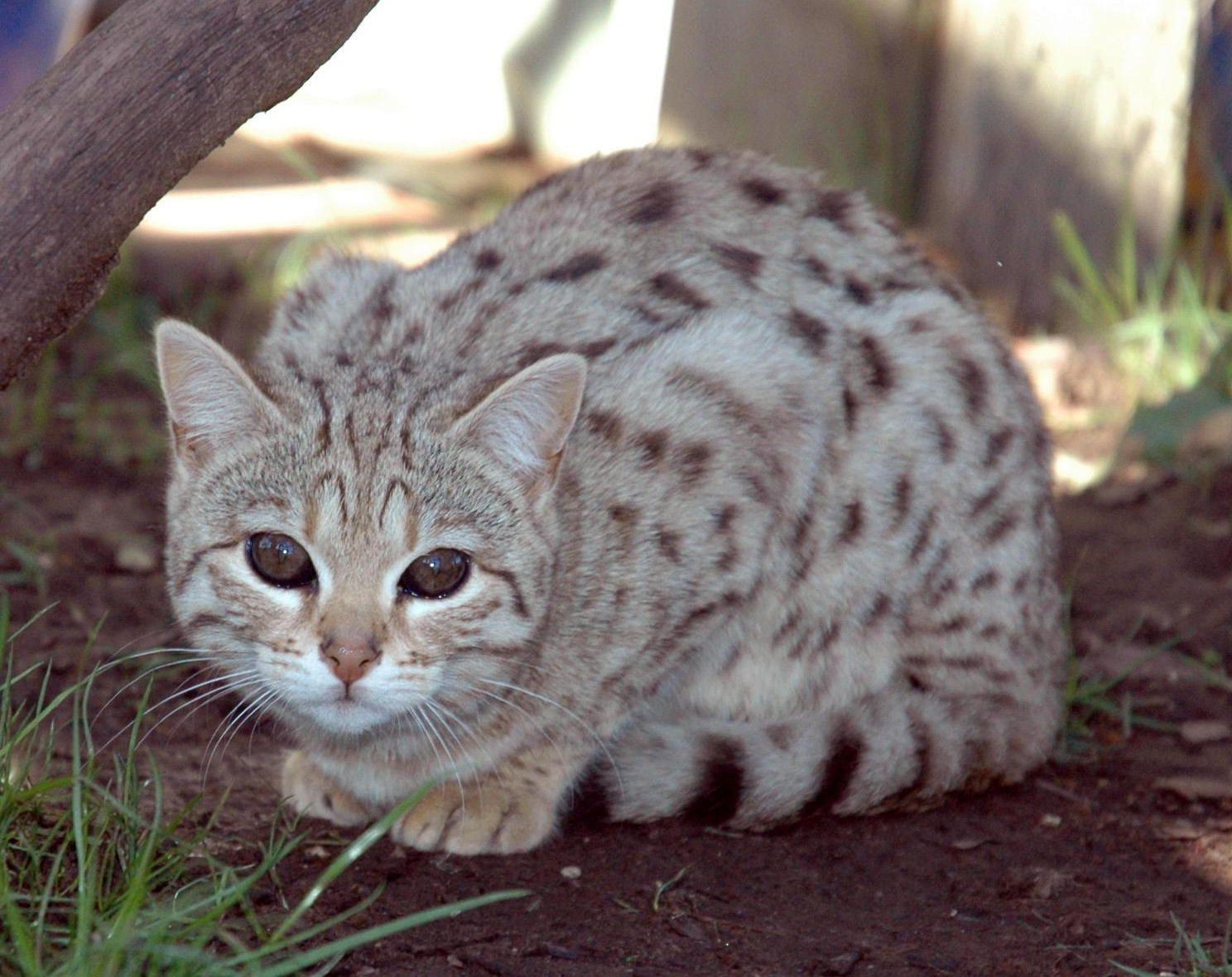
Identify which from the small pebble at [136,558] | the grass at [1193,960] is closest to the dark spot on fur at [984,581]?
the grass at [1193,960]

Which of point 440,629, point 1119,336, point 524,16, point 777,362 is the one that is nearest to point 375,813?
point 440,629

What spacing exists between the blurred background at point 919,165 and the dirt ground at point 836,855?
108cm

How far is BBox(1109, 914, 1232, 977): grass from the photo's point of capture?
9.67 feet

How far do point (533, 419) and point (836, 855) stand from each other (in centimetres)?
121

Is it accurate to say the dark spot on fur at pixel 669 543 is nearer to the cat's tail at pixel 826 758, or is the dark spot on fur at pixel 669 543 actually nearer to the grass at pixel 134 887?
the cat's tail at pixel 826 758

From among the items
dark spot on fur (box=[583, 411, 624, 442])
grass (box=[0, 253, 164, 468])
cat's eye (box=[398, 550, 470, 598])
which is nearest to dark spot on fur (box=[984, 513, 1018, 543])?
dark spot on fur (box=[583, 411, 624, 442])

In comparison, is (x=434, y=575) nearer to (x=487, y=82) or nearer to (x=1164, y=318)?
(x=1164, y=318)

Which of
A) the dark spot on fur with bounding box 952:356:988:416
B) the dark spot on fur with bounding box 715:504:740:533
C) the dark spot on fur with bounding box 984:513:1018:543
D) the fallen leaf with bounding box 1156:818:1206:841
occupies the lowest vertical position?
the fallen leaf with bounding box 1156:818:1206:841

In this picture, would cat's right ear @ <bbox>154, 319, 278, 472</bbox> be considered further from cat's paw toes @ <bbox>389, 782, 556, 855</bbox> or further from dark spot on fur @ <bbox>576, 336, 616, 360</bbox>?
cat's paw toes @ <bbox>389, 782, 556, 855</bbox>

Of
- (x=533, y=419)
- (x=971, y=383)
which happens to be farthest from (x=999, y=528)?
(x=533, y=419)

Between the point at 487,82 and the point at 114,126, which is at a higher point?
the point at 114,126

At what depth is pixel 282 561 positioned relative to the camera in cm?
320

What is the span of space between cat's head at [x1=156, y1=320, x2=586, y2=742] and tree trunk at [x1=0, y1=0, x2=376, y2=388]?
9.4 inches

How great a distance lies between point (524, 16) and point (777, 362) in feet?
17.2
